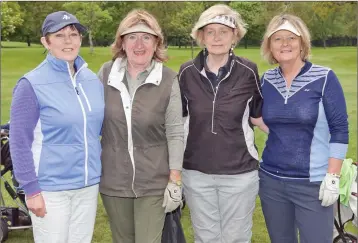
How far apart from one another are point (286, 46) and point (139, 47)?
1106 mm

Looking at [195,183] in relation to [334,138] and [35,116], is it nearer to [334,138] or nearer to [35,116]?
[334,138]

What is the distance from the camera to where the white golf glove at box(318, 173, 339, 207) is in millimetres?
3479

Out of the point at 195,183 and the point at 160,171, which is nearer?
the point at 160,171

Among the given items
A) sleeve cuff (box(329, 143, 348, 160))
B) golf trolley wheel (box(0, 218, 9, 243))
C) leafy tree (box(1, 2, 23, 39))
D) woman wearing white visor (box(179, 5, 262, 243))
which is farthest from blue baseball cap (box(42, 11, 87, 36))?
leafy tree (box(1, 2, 23, 39))

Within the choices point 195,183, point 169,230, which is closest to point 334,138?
point 195,183

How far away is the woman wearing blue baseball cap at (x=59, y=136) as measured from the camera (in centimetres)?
313

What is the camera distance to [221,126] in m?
3.67

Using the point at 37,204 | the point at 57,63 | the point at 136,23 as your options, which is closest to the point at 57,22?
the point at 57,63

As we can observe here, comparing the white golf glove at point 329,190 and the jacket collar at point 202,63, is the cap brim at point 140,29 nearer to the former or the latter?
the jacket collar at point 202,63

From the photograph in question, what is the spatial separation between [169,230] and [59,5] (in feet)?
138

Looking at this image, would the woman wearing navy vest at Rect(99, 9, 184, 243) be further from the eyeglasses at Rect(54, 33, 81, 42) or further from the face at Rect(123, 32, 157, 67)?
the eyeglasses at Rect(54, 33, 81, 42)

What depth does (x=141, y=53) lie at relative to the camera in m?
3.52

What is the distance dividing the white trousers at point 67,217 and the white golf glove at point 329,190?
1.64m

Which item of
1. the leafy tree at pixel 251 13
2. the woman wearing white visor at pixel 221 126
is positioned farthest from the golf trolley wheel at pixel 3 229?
the leafy tree at pixel 251 13
